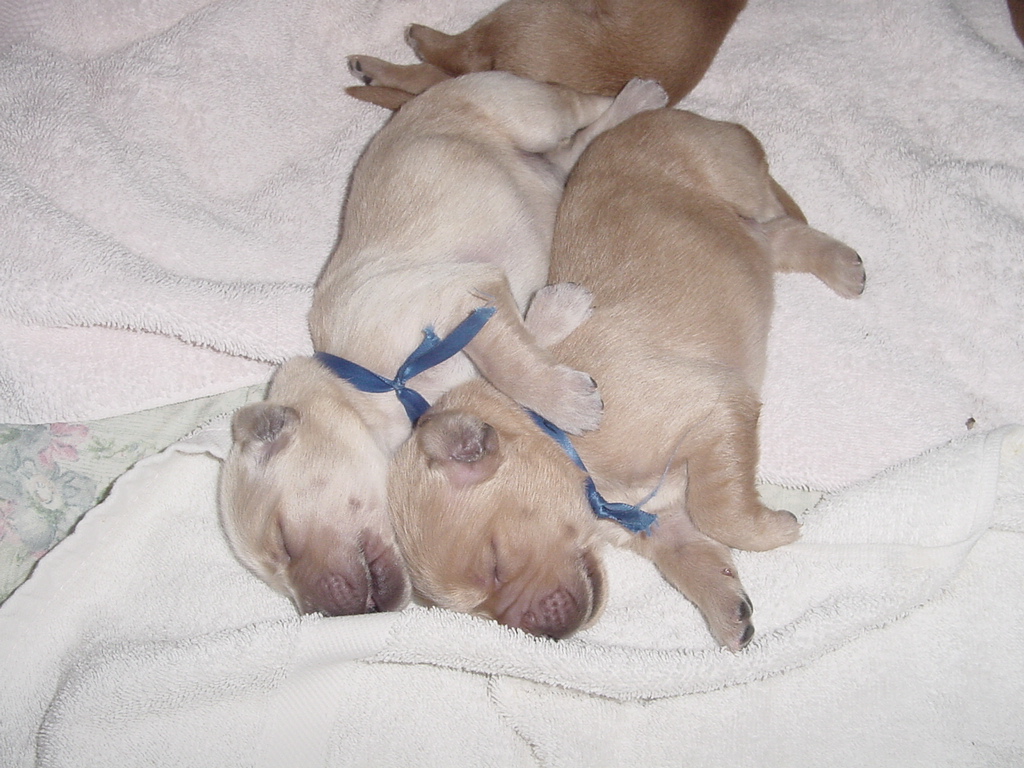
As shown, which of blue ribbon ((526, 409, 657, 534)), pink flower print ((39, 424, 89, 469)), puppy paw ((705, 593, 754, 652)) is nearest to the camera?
blue ribbon ((526, 409, 657, 534))

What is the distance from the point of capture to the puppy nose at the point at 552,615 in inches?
89.9

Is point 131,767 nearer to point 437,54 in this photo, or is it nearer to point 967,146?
point 437,54

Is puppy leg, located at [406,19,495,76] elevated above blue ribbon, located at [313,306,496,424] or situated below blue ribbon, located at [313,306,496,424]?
above

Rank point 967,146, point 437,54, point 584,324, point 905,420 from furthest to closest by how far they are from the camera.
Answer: point 437,54
point 967,146
point 905,420
point 584,324

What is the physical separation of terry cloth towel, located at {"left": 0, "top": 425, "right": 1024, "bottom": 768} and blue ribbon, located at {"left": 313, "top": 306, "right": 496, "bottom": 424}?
0.64 metres

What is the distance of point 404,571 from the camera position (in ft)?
8.48

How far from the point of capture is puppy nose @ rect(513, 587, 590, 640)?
2.28 m

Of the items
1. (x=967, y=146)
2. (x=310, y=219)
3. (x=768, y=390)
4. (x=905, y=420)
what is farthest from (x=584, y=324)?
(x=967, y=146)

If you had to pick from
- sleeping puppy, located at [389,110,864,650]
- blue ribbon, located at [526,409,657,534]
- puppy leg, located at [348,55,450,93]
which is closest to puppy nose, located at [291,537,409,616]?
sleeping puppy, located at [389,110,864,650]

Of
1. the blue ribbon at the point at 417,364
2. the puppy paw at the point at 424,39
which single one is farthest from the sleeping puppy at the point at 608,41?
the blue ribbon at the point at 417,364

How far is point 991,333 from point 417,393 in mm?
2000

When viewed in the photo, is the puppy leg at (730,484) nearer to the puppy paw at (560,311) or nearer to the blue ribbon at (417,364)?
the puppy paw at (560,311)

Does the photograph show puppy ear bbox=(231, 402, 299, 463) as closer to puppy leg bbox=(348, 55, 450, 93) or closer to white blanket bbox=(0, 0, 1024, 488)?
white blanket bbox=(0, 0, 1024, 488)

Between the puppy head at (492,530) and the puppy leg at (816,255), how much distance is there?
1.25m
